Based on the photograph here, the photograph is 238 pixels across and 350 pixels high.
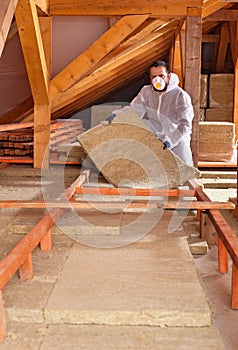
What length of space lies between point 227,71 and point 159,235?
7.33m

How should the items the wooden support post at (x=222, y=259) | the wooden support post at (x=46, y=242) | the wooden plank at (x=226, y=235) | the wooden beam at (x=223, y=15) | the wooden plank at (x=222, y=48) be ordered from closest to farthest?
1. the wooden plank at (x=226, y=235)
2. the wooden support post at (x=46, y=242)
3. the wooden support post at (x=222, y=259)
4. the wooden beam at (x=223, y=15)
5. the wooden plank at (x=222, y=48)

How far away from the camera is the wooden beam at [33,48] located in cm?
440

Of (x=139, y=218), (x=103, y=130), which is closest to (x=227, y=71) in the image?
(x=103, y=130)

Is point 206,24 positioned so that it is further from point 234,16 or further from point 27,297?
point 27,297

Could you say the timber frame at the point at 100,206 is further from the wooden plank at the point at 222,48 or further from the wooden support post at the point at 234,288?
the wooden plank at the point at 222,48

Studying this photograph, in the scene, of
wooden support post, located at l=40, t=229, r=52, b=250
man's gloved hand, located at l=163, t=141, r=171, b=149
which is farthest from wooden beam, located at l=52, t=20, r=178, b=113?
wooden support post, located at l=40, t=229, r=52, b=250

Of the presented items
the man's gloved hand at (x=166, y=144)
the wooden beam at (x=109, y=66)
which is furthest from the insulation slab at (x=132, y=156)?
the wooden beam at (x=109, y=66)

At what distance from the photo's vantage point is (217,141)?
6.75 meters

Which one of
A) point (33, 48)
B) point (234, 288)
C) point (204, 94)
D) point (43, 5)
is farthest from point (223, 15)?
point (234, 288)

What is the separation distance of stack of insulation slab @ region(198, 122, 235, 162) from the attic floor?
3.65 metres

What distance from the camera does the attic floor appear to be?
6.71ft

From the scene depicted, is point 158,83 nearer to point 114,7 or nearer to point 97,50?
point 97,50

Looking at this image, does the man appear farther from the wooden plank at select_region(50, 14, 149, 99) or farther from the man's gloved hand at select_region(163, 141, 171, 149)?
the wooden plank at select_region(50, 14, 149, 99)

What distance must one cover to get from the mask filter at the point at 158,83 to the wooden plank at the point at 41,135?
1.30 metres
